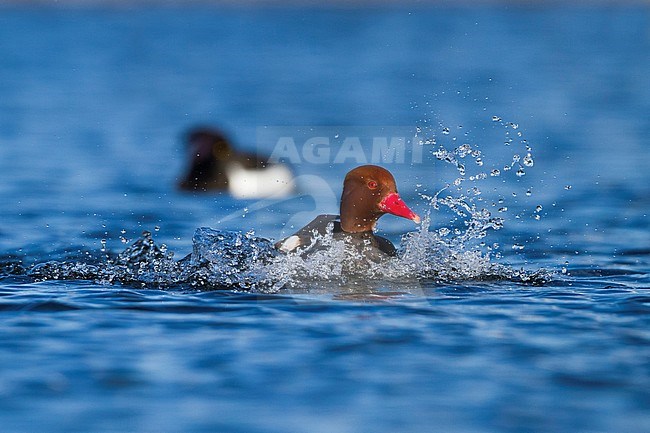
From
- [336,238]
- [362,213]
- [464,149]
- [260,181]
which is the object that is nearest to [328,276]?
[336,238]

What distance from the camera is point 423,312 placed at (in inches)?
284

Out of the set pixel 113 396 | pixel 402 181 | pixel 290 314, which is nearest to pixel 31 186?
pixel 402 181

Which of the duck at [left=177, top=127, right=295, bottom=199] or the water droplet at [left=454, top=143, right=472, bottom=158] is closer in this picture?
the water droplet at [left=454, top=143, right=472, bottom=158]

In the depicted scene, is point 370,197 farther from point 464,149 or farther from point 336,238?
point 464,149

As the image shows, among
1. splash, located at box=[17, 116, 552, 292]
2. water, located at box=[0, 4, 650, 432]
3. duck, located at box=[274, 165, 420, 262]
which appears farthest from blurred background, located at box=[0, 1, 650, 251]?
duck, located at box=[274, 165, 420, 262]

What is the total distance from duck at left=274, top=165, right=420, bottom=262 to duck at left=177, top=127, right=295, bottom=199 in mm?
4748

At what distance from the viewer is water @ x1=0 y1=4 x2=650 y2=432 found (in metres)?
5.61

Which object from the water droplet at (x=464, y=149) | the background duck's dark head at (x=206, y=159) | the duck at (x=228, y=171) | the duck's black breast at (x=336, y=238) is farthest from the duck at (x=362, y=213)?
the background duck's dark head at (x=206, y=159)

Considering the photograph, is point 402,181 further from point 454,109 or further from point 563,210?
point 454,109

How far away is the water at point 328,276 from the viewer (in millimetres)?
5613

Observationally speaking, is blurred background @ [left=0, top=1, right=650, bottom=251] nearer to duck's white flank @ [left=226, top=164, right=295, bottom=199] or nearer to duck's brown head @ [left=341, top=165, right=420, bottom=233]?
duck's white flank @ [left=226, top=164, right=295, bottom=199]

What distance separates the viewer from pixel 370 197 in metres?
8.52

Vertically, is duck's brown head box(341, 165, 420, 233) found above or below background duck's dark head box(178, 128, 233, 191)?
below

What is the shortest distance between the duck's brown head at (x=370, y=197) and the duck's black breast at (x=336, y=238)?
0.15 metres
